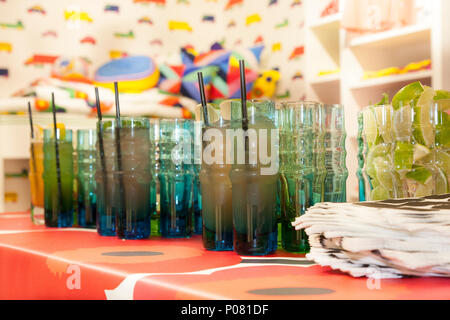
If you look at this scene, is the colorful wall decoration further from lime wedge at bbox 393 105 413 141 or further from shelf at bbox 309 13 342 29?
lime wedge at bbox 393 105 413 141

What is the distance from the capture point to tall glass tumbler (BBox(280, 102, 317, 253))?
74 centimetres

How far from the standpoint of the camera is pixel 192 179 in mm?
913

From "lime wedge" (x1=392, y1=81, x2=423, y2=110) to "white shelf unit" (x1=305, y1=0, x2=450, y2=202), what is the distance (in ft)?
5.39

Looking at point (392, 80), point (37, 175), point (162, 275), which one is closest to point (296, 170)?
point (162, 275)

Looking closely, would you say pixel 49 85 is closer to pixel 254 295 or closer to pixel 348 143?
pixel 348 143

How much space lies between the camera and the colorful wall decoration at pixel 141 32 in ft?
10.6

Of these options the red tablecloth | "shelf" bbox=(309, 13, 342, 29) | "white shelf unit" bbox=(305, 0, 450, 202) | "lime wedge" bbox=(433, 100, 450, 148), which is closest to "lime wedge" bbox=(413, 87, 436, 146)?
"lime wedge" bbox=(433, 100, 450, 148)

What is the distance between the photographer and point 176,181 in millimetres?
906

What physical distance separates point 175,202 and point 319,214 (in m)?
0.34

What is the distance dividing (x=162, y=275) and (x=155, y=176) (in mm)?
373

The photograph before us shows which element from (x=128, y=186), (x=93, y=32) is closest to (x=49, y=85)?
(x=93, y=32)

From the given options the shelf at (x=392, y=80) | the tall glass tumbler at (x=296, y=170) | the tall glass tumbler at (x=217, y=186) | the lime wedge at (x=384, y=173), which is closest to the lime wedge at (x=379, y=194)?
the lime wedge at (x=384, y=173)

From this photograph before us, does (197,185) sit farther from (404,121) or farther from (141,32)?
(141,32)

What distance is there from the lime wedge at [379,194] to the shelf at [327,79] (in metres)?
2.25
